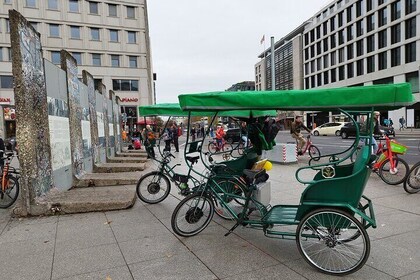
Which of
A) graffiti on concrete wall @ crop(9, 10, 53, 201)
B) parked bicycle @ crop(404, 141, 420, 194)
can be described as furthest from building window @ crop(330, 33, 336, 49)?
graffiti on concrete wall @ crop(9, 10, 53, 201)

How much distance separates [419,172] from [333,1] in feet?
191

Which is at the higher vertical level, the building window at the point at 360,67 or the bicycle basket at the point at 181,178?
the building window at the point at 360,67

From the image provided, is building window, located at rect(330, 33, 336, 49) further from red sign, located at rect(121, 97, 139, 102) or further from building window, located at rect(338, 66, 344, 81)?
red sign, located at rect(121, 97, 139, 102)

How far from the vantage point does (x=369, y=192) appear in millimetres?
7031

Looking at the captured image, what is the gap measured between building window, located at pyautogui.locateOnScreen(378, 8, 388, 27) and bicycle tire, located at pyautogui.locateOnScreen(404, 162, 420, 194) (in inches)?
1812

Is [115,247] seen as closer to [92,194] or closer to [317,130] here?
[92,194]

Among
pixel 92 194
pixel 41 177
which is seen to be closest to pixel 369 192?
pixel 92 194

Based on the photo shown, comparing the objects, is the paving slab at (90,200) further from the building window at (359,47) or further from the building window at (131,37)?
the building window at (359,47)

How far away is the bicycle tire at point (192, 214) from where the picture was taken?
15.0 ft

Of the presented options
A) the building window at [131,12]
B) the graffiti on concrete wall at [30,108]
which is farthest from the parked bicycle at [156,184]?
the building window at [131,12]

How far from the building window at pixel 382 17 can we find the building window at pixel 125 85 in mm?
34499

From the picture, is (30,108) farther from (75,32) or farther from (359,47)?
(359,47)

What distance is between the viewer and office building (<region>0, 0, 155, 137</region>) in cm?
3878

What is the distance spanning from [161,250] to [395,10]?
163 ft
